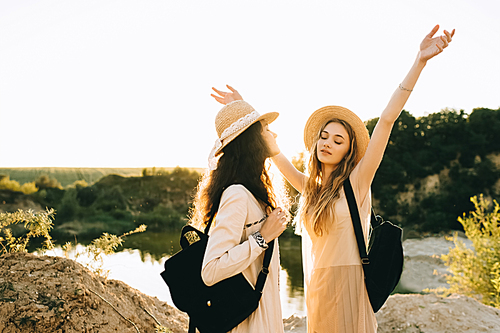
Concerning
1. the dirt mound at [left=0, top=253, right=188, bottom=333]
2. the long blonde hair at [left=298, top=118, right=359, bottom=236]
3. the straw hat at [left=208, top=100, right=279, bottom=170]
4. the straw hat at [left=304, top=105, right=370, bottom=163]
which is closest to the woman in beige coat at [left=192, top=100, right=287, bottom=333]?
the straw hat at [left=208, top=100, right=279, bottom=170]

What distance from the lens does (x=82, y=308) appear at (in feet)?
9.92

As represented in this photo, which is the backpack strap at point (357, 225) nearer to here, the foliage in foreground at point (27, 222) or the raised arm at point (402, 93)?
the raised arm at point (402, 93)

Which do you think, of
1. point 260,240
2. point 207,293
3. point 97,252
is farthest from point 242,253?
point 97,252

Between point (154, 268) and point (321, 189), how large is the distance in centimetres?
820

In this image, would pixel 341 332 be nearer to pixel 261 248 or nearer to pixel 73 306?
pixel 261 248

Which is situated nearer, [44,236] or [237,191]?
[237,191]

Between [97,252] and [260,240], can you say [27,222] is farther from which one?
[260,240]

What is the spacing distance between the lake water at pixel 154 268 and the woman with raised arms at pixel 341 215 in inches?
91.1

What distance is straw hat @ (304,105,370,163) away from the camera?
2.43 metres

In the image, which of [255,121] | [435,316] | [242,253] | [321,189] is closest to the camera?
[242,253]

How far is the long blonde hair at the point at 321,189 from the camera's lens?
87.1 inches

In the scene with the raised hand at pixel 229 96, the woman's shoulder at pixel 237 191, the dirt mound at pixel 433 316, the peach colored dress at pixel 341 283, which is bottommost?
the dirt mound at pixel 433 316

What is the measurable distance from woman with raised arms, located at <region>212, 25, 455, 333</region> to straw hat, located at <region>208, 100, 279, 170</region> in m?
0.69

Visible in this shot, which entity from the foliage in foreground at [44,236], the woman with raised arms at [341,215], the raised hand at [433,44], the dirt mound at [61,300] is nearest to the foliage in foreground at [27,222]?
the foliage in foreground at [44,236]
